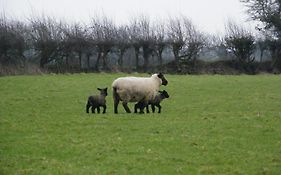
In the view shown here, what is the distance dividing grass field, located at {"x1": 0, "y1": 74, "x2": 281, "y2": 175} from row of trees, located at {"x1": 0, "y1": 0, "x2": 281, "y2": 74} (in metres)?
32.5

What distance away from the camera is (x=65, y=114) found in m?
21.6

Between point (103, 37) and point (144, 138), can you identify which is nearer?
point (144, 138)

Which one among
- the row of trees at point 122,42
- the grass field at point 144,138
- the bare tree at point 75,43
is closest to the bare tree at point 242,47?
the row of trees at point 122,42

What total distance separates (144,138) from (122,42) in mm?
51459

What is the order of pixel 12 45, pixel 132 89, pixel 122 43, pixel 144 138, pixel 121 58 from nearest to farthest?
1. pixel 144 138
2. pixel 132 89
3. pixel 12 45
4. pixel 121 58
5. pixel 122 43

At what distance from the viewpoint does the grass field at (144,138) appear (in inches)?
444

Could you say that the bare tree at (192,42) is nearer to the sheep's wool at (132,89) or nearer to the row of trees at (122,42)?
the row of trees at (122,42)

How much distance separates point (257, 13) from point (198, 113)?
142 feet

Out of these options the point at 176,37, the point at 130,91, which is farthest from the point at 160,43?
the point at 130,91

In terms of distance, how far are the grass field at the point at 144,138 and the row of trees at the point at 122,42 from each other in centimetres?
3254

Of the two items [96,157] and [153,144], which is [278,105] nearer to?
[153,144]

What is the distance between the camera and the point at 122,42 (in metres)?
65.6

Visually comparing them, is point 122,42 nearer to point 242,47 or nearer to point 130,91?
point 242,47

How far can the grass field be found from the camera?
11.3 m
